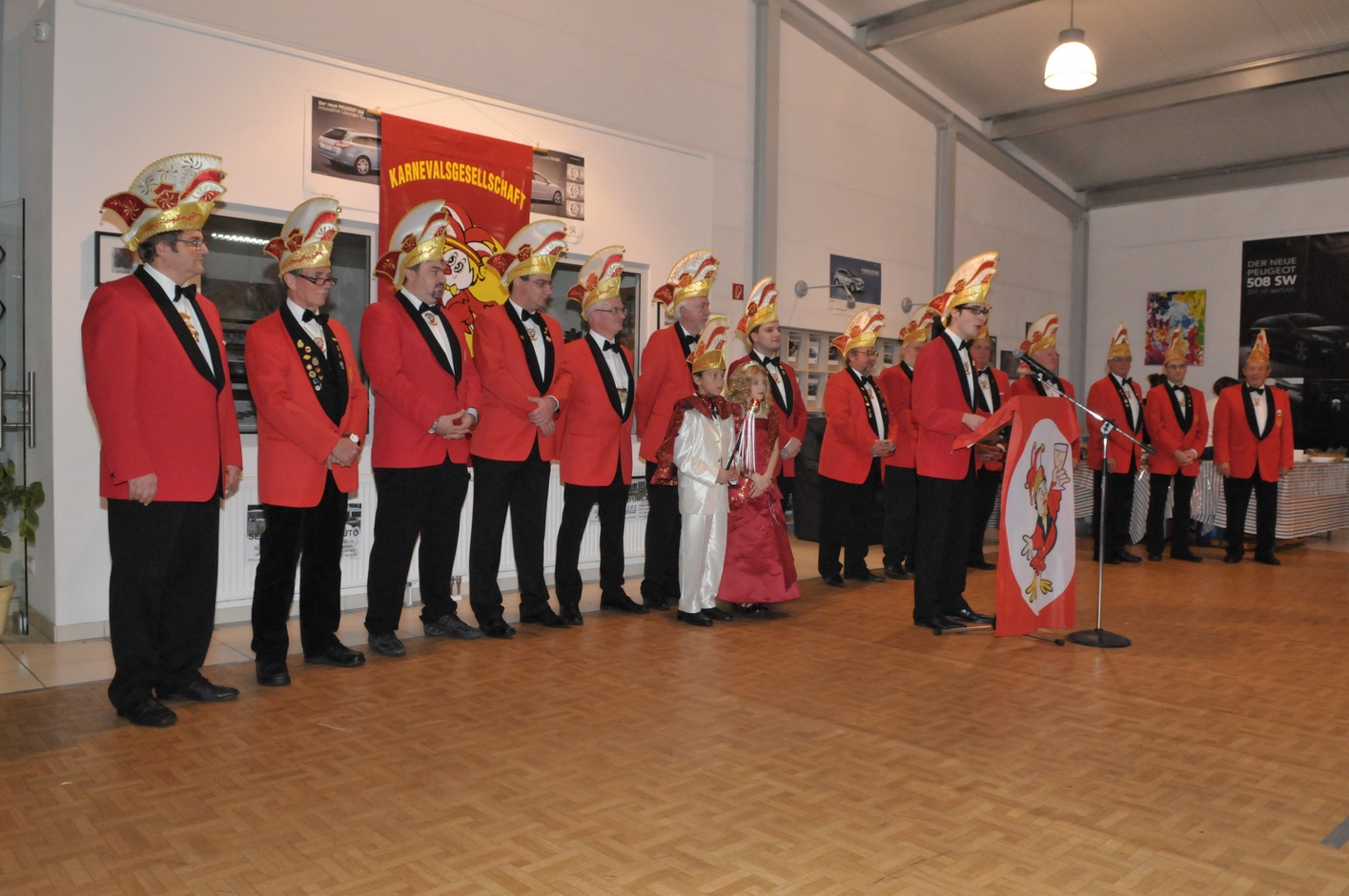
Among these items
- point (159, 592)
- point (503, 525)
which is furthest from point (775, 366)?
point (159, 592)

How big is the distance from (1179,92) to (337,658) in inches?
376

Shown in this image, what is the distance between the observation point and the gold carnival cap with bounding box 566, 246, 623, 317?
498 cm

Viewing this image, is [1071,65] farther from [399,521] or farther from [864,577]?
[399,521]

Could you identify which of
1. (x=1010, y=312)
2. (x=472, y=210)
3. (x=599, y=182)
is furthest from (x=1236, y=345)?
(x=472, y=210)

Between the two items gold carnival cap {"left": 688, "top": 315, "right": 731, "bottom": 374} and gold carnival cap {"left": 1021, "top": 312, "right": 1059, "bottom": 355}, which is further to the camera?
gold carnival cap {"left": 1021, "top": 312, "right": 1059, "bottom": 355}

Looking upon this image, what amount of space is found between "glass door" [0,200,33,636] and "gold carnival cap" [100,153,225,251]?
1.77 metres

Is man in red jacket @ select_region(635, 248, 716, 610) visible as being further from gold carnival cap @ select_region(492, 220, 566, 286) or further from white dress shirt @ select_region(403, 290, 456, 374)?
white dress shirt @ select_region(403, 290, 456, 374)

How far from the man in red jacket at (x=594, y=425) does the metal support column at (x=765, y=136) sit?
10.5 feet

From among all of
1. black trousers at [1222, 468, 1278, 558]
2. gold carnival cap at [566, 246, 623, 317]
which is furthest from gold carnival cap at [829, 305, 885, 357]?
black trousers at [1222, 468, 1278, 558]

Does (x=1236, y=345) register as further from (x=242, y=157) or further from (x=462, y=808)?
(x=462, y=808)

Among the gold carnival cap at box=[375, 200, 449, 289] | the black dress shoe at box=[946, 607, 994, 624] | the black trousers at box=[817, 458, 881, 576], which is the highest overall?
the gold carnival cap at box=[375, 200, 449, 289]

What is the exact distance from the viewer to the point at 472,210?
5.80m

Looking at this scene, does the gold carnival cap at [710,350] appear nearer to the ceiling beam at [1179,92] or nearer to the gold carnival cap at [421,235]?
the gold carnival cap at [421,235]

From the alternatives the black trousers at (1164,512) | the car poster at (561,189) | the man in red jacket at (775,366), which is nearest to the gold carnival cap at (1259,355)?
the black trousers at (1164,512)
